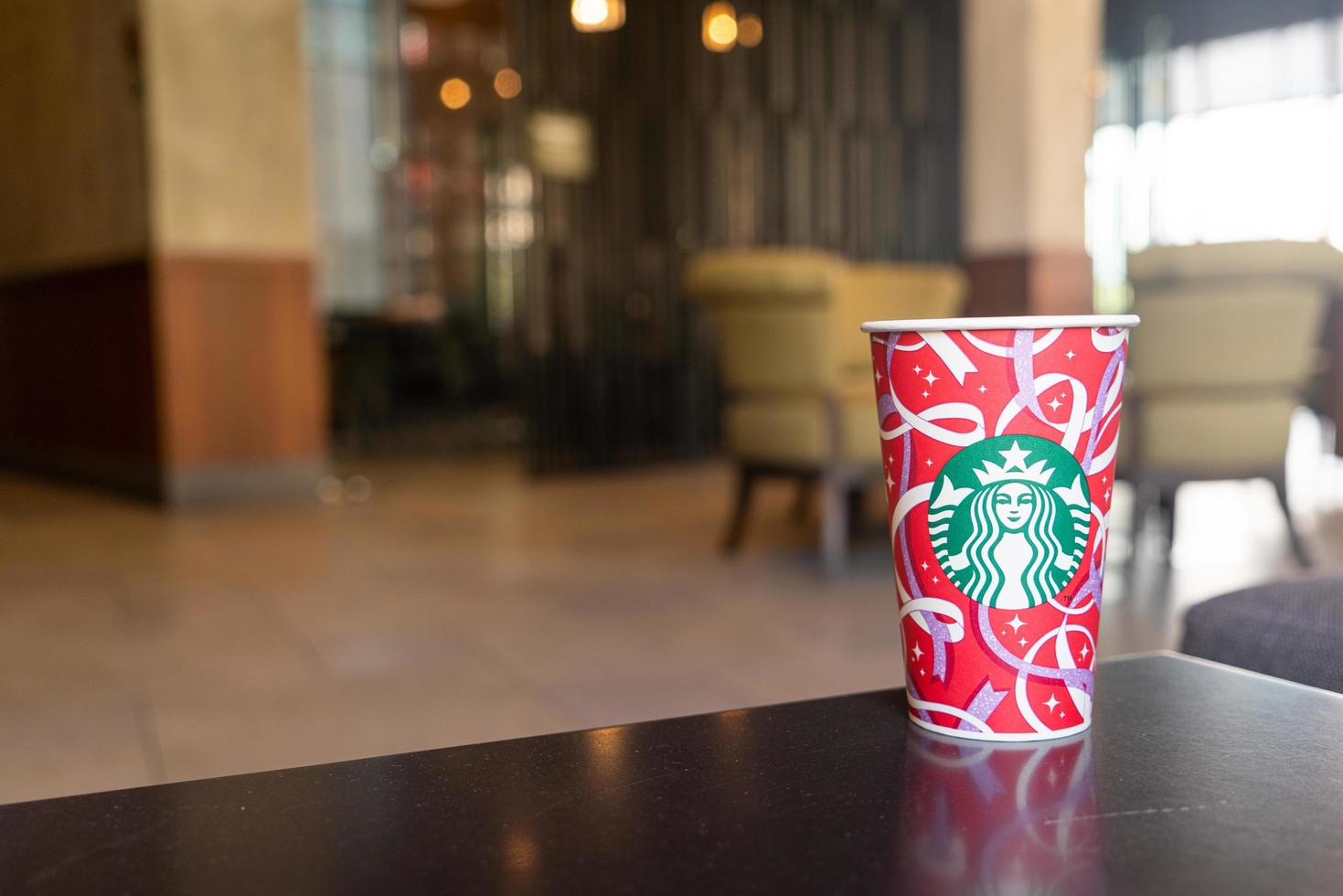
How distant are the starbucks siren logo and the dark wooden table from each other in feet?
0.24

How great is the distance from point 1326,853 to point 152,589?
3.36 meters

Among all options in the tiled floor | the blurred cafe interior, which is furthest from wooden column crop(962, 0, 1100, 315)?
the tiled floor

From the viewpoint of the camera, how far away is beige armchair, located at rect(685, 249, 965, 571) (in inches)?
133

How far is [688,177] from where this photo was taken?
6477 mm

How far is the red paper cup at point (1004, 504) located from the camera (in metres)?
0.52

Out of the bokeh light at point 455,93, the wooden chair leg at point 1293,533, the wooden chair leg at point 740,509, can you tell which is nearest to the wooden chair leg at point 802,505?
the wooden chair leg at point 740,509

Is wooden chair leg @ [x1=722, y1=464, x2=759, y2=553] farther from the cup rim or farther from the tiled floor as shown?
the cup rim

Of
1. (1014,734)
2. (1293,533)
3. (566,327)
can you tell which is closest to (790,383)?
(1293,533)

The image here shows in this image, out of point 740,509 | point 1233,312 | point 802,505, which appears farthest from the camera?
point 802,505

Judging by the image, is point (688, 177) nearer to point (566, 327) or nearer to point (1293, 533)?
point (566, 327)

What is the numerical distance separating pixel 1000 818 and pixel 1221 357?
10.2ft

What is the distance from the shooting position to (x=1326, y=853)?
40 centimetres

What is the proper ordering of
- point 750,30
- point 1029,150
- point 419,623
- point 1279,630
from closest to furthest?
point 1279,630 → point 419,623 → point 1029,150 → point 750,30

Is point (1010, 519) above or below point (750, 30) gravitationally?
below
